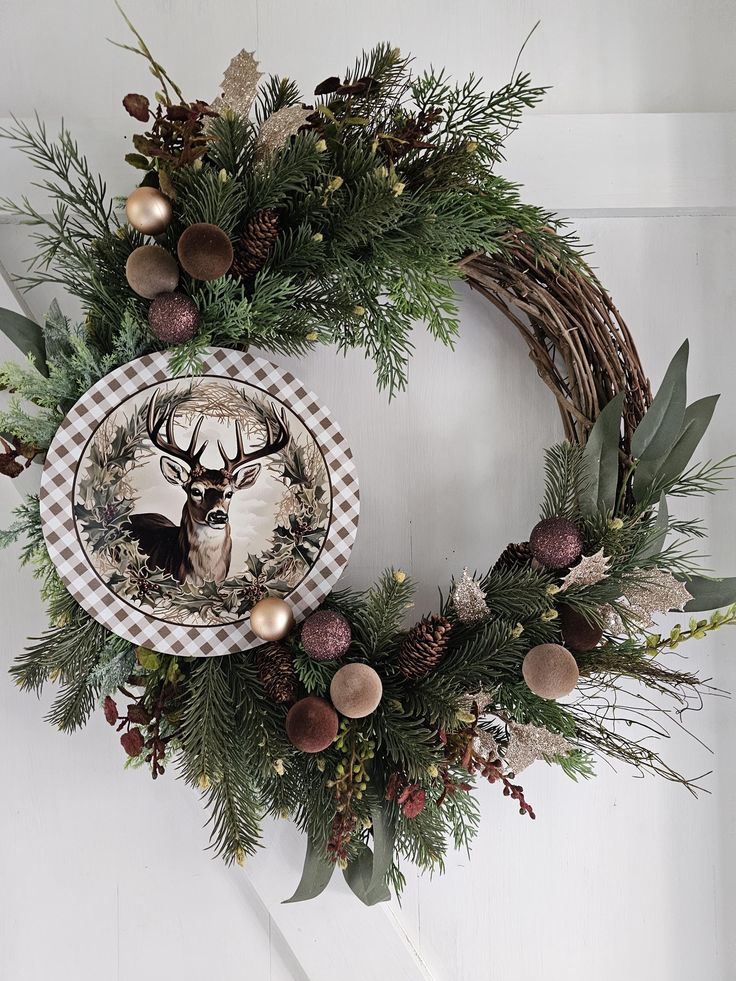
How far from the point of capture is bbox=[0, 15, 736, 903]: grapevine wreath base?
76cm

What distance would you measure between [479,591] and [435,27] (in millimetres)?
818

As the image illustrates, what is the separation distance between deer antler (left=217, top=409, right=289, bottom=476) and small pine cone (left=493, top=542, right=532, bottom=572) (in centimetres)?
33

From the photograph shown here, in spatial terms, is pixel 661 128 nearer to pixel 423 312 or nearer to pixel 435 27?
pixel 435 27

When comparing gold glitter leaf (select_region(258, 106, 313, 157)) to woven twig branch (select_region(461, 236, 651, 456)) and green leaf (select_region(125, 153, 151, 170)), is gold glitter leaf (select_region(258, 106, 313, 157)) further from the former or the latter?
woven twig branch (select_region(461, 236, 651, 456))

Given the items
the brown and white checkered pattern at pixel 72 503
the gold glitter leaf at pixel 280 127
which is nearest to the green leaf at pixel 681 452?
the brown and white checkered pattern at pixel 72 503

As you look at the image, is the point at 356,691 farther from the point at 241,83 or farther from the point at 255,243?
the point at 241,83

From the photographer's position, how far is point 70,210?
37.3 inches

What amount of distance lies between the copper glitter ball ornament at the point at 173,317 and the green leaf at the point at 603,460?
1.65 ft

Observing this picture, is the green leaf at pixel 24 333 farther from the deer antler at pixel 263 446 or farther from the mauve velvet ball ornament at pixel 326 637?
the mauve velvet ball ornament at pixel 326 637

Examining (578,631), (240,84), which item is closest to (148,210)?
(240,84)

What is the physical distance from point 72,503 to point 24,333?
0.73 ft

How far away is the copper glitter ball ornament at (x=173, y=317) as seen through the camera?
2.51ft

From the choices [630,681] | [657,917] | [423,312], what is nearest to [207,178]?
[423,312]

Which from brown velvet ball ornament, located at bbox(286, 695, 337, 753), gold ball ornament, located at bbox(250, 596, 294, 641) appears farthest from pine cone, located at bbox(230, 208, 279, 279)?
brown velvet ball ornament, located at bbox(286, 695, 337, 753)
